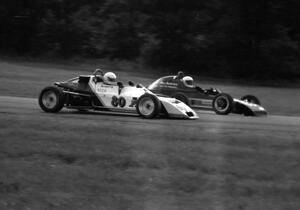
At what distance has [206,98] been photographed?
1878 cm

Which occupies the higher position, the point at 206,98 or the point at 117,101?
the point at 206,98

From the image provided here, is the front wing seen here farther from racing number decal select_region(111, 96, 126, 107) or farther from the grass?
the grass

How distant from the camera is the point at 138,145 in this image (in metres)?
10.7

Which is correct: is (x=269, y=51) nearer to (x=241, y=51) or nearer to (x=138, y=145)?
(x=241, y=51)

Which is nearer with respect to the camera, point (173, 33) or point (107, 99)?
point (107, 99)

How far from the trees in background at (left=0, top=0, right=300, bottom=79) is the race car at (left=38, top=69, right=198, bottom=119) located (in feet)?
76.5

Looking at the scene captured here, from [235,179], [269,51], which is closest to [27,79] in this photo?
[269,51]

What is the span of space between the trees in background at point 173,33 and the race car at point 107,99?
918 inches

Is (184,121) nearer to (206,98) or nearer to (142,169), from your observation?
(206,98)

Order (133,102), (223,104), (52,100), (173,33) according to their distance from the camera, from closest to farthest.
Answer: (133,102) → (52,100) → (223,104) → (173,33)

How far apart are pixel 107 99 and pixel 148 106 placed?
4.15 feet

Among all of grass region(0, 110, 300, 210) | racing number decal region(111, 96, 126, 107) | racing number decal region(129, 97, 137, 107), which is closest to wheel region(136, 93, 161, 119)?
racing number decal region(129, 97, 137, 107)

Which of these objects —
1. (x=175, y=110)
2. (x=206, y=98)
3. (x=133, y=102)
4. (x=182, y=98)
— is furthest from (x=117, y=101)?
(x=206, y=98)

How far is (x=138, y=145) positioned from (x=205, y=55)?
99.4 ft
